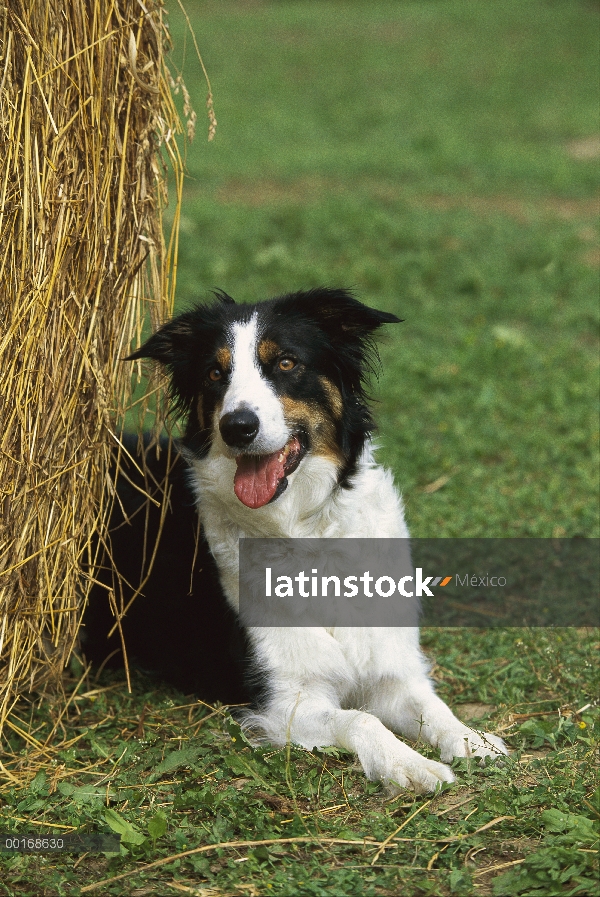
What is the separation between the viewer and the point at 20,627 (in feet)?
11.8

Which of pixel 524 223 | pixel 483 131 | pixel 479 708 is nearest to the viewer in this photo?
pixel 479 708

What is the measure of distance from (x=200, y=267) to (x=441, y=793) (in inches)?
254

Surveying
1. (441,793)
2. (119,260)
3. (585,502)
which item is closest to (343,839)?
(441,793)

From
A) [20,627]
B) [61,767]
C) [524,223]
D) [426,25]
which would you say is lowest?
[61,767]

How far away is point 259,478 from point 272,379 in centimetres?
34

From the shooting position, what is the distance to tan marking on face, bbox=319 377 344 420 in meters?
3.69

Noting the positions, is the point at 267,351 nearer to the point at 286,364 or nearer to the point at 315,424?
the point at 286,364

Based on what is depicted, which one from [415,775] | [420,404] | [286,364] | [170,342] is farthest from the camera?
[420,404]

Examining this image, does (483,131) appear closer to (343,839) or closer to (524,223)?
(524,223)

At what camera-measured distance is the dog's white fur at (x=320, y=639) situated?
341 centimetres

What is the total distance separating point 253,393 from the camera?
3410 mm

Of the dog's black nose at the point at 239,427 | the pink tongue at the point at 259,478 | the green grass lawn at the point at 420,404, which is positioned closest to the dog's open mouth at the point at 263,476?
the pink tongue at the point at 259,478

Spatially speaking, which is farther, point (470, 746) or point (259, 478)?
point (259, 478)

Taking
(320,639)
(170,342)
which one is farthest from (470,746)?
(170,342)
